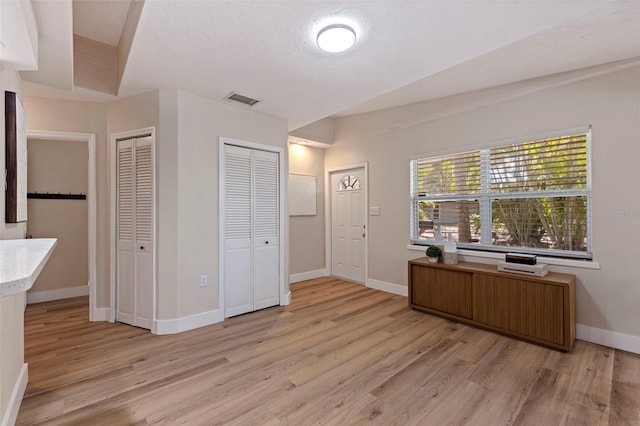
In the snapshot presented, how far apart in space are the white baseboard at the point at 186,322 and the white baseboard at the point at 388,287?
7.64 feet

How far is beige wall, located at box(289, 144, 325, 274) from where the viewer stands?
16.5 feet

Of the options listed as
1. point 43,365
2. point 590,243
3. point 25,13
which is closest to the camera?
point 25,13

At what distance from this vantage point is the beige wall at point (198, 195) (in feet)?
10.0

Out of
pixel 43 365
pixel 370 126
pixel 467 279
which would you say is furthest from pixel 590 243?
pixel 43 365

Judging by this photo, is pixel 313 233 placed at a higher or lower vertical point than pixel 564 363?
higher

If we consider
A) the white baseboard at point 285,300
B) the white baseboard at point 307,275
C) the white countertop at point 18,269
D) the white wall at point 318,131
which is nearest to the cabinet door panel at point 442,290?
the white baseboard at point 285,300

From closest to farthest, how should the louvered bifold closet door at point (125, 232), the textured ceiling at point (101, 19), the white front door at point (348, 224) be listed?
1. the textured ceiling at point (101, 19)
2. the louvered bifold closet door at point (125, 232)
3. the white front door at point (348, 224)

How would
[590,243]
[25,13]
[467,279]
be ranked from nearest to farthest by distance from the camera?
[25,13] → [590,243] → [467,279]

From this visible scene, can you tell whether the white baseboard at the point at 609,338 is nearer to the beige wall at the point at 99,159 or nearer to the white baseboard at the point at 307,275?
the white baseboard at the point at 307,275

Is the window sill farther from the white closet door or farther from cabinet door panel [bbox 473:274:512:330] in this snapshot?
the white closet door

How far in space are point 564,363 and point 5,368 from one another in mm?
3828

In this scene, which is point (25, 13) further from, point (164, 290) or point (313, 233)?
point (313, 233)

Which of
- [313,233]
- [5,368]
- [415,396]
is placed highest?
[313,233]

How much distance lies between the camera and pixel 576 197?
288 cm
